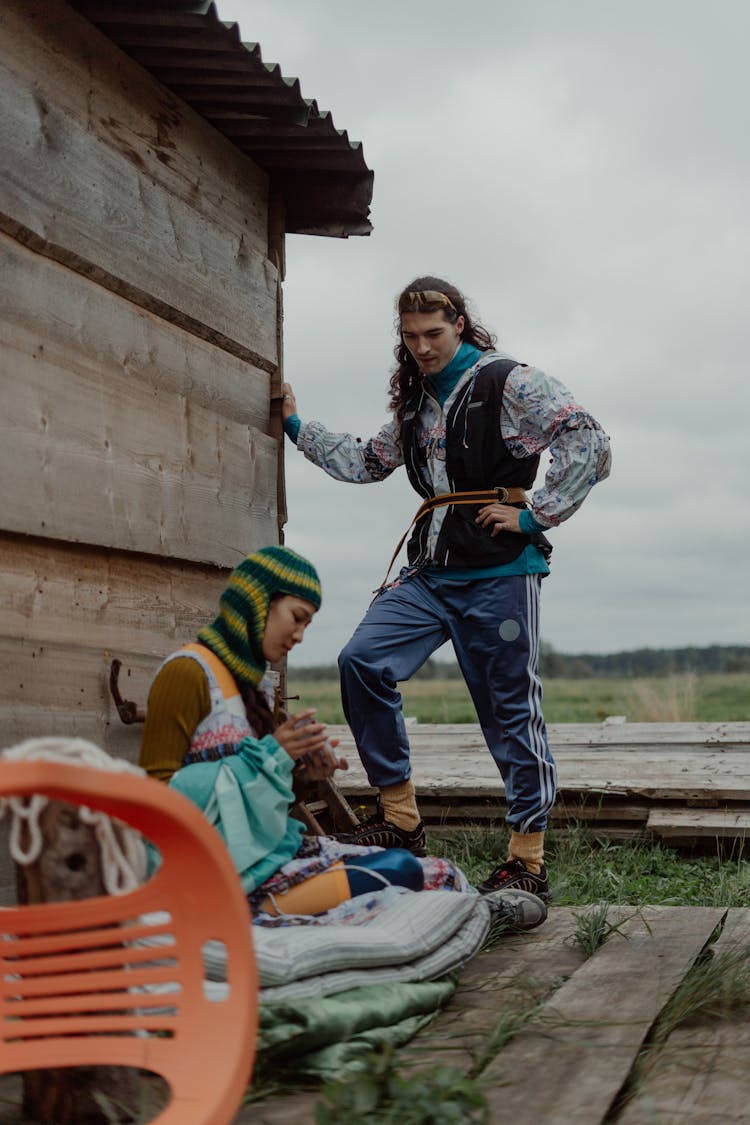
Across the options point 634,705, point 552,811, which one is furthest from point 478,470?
point 634,705

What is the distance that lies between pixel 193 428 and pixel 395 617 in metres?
1.09

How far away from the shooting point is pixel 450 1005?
3.39 meters

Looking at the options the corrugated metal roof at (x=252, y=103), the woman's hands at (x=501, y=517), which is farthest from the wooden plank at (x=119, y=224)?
the woman's hands at (x=501, y=517)

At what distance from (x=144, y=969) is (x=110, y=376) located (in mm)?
2478

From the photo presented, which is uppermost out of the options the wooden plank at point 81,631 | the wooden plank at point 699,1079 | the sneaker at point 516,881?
the wooden plank at point 81,631

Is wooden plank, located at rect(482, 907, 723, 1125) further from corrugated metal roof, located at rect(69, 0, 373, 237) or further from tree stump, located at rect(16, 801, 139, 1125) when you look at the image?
corrugated metal roof, located at rect(69, 0, 373, 237)

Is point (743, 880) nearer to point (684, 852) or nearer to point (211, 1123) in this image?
point (684, 852)

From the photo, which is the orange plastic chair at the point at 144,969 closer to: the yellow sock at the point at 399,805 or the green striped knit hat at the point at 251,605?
the green striped knit hat at the point at 251,605

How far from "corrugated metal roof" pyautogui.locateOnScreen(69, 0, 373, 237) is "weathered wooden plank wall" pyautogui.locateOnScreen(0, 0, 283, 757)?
0.29 feet

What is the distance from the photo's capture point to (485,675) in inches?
190

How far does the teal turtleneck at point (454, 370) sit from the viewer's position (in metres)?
4.87

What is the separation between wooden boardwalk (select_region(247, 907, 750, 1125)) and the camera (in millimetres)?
2535

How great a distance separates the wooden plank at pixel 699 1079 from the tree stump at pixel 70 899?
1013mm

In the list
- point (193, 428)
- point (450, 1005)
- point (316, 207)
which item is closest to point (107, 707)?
point (193, 428)
